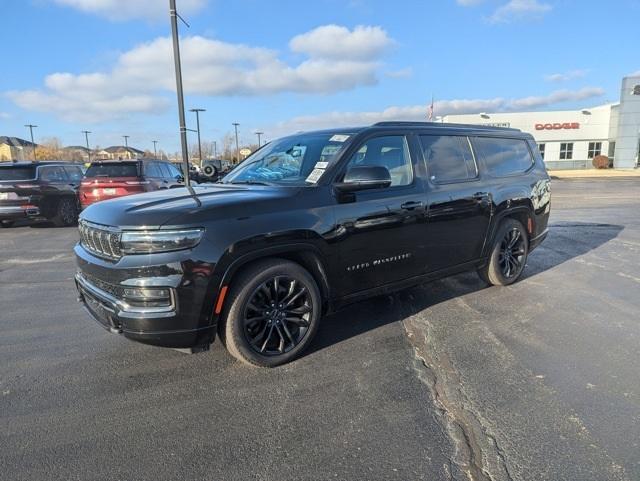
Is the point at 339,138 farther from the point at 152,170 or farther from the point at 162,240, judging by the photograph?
the point at 152,170

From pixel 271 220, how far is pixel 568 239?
7.47m

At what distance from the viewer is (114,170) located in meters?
10.7

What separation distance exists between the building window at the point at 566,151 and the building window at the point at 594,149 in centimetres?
185

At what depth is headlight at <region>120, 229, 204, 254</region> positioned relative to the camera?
293 cm

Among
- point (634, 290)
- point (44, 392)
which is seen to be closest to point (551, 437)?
point (44, 392)

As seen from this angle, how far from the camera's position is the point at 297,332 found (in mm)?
3602

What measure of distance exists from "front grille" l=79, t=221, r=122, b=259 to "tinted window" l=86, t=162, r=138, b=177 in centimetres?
778

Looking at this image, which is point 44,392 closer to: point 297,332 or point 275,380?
point 275,380

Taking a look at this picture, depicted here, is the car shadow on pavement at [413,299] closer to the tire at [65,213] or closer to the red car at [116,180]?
the red car at [116,180]

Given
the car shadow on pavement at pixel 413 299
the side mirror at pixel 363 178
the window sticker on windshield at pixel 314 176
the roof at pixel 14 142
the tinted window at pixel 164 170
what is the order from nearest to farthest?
the side mirror at pixel 363 178, the window sticker on windshield at pixel 314 176, the car shadow on pavement at pixel 413 299, the tinted window at pixel 164 170, the roof at pixel 14 142

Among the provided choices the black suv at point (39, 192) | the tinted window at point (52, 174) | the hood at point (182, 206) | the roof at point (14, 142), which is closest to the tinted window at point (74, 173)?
the black suv at point (39, 192)

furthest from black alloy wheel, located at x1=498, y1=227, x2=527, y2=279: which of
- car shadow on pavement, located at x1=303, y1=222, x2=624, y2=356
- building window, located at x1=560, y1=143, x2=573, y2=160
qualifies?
building window, located at x1=560, y1=143, x2=573, y2=160

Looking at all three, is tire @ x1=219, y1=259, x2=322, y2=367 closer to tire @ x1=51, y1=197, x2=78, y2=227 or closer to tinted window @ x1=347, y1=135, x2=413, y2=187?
tinted window @ x1=347, y1=135, x2=413, y2=187

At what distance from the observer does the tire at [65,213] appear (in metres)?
11.7
